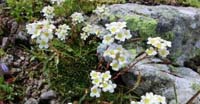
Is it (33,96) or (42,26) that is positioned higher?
(42,26)

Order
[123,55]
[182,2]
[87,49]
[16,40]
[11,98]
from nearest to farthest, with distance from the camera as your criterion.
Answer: [123,55] → [11,98] → [87,49] → [16,40] → [182,2]

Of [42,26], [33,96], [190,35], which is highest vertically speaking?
[42,26]

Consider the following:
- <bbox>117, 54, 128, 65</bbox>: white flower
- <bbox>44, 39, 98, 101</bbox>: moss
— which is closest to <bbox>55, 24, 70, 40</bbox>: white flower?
<bbox>44, 39, 98, 101</bbox>: moss

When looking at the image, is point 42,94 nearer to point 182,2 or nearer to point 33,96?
point 33,96

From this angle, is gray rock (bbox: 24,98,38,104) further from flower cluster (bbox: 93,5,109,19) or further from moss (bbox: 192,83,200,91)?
moss (bbox: 192,83,200,91)

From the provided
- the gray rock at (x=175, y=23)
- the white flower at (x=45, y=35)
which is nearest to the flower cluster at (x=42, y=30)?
the white flower at (x=45, y=35)

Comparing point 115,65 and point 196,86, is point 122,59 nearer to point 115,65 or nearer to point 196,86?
point 115,65

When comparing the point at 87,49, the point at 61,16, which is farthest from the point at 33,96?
the point at 61,16

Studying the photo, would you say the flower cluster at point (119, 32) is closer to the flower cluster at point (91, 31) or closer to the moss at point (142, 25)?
the flower cluster at point (91, 31)
